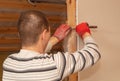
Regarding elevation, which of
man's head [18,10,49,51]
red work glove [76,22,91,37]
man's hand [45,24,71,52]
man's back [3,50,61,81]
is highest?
man's head [18,10,49,51]

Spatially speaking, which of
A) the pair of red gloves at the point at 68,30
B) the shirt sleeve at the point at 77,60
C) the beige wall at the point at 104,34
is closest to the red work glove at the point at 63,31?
the pair of red gloves at the point at 68,30

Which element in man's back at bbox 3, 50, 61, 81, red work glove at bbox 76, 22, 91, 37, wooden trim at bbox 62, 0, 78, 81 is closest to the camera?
man's back at bbox 3, 50, 61, 81

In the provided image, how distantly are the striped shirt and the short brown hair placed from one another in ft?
0.18

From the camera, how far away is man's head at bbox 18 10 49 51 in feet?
3.71

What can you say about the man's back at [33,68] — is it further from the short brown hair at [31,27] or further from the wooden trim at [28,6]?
the wooden trim at [28,6]

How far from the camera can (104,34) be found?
1602 millimetres

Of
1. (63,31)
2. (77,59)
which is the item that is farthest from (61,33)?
(77,59)

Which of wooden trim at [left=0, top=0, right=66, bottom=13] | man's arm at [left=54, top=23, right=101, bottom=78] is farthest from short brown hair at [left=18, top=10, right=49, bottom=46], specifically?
wooden trim at [left=0, top=0, right=66, bottom=13]

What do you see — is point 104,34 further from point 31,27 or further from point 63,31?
point 31,27

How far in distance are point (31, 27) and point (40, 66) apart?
18cm

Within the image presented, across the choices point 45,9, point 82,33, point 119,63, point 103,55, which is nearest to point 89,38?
point 82,33

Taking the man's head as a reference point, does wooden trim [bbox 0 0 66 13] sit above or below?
below

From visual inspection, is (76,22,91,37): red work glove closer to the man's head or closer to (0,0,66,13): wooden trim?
the man's head

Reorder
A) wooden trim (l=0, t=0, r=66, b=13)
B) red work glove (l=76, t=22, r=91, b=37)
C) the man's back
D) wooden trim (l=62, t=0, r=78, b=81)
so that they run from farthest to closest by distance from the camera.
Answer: wooden trim (l=0, t=0, r=66, b=13)
wooden trim (l=62, t=0, r=78, b=81)
red work glove (l=76, t=22, r=91, b=37)
the man's back
